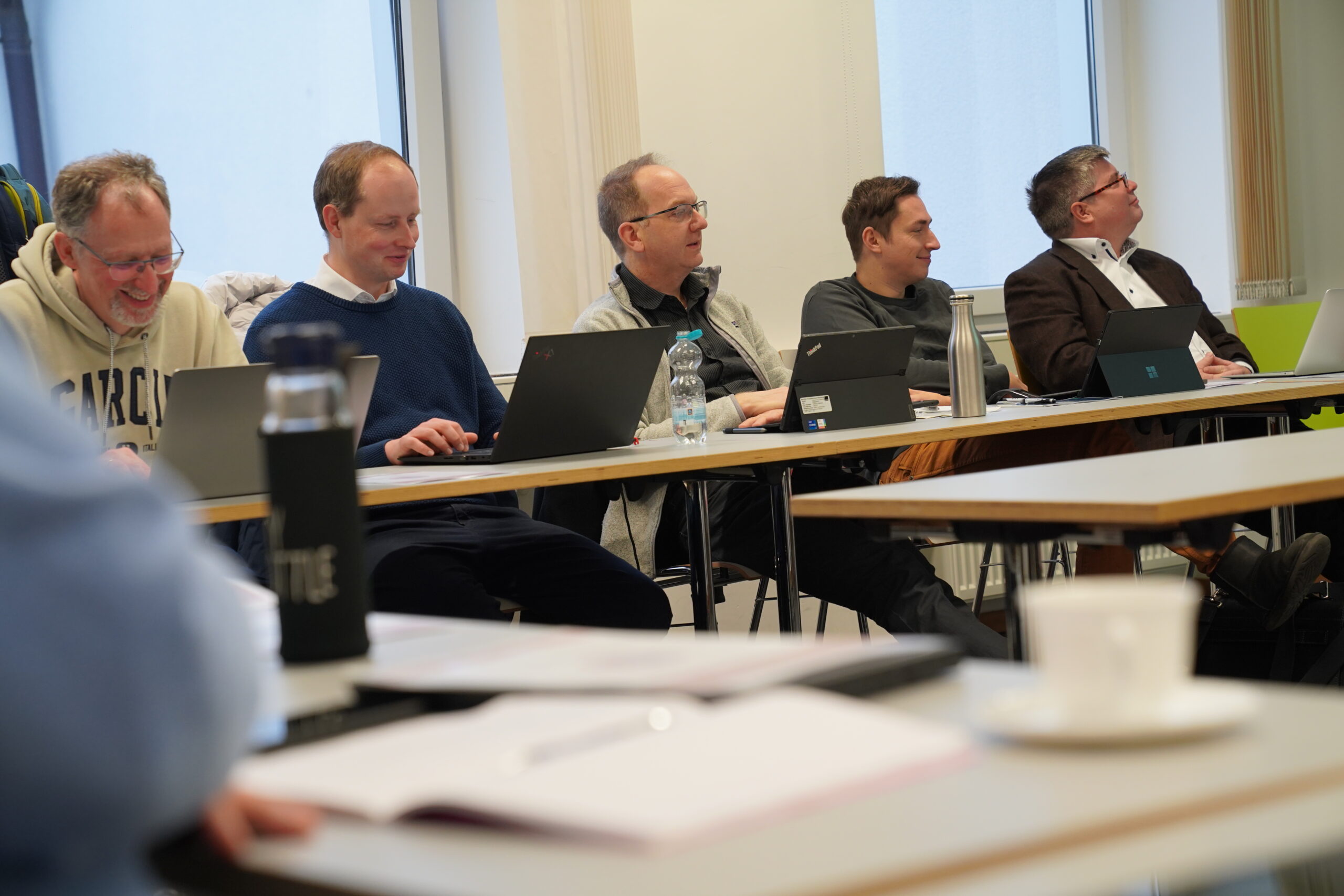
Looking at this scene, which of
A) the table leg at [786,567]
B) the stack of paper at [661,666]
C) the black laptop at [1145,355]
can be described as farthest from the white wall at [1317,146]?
the stack of paper at [661,666]

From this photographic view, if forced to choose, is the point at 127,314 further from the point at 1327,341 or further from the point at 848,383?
the point at 1327,341

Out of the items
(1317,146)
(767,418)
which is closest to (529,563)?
(767,418)

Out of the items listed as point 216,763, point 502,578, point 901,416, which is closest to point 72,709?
point 216,763

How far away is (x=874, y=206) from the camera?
13.2ft

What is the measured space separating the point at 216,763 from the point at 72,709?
59mm

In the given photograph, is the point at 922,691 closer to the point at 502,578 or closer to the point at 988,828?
the point at 988,828

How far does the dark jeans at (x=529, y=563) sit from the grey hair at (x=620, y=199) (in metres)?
1.07

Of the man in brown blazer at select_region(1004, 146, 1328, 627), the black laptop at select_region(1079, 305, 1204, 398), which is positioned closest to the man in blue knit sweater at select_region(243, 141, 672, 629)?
the black laptop at select_region(1079, 305, 1204, 398)

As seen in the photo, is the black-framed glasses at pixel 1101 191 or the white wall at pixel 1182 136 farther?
the white wall at pixel 1182 136

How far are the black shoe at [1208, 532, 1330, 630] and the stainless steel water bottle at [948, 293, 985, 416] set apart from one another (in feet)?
2.20

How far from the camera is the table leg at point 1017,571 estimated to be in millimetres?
1690

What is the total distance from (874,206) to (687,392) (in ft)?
4.33

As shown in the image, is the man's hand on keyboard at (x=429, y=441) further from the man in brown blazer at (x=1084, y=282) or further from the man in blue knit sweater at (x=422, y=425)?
the man in brown blazer at (x=1084, y=282)

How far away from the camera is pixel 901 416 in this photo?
2.87 meters
